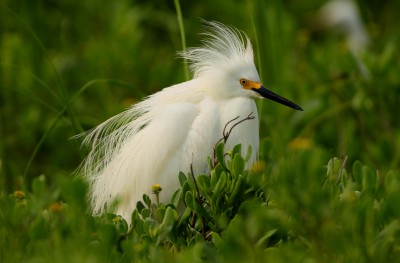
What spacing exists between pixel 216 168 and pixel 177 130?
501mm

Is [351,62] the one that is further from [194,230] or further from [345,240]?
[345,240]

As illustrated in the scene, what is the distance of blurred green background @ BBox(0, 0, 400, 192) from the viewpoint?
4551mm

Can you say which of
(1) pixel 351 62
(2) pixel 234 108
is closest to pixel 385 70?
(1) pixel 351 62

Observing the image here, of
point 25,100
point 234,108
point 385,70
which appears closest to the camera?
point 234,108

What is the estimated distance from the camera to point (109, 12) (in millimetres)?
6816

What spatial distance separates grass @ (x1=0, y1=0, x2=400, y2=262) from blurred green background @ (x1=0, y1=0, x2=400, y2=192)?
1 cm

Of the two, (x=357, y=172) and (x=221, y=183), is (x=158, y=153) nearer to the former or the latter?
(x=221, y=183)

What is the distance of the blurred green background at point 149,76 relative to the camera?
4551 mm

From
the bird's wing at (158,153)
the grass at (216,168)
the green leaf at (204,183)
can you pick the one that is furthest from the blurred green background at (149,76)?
the green leaf at (204,183)

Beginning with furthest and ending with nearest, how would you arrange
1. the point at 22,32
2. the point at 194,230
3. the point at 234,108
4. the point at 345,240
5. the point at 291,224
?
the point at 22,32 < the point at 234,108 < the point at 194,230 < the point at 291,224 < the point at 345,240

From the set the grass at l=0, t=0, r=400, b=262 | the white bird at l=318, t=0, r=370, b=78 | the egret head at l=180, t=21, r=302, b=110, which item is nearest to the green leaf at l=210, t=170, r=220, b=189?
the grass at l=0, t=0, r=400, b=262

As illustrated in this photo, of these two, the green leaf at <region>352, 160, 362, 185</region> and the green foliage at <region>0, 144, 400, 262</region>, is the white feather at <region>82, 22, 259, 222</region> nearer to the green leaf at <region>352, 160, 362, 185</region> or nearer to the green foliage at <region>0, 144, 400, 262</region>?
the green foliage at <region>0, 144, 400, 262</region>

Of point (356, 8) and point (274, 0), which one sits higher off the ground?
point (274, 0)

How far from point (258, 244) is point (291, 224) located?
13 cm
